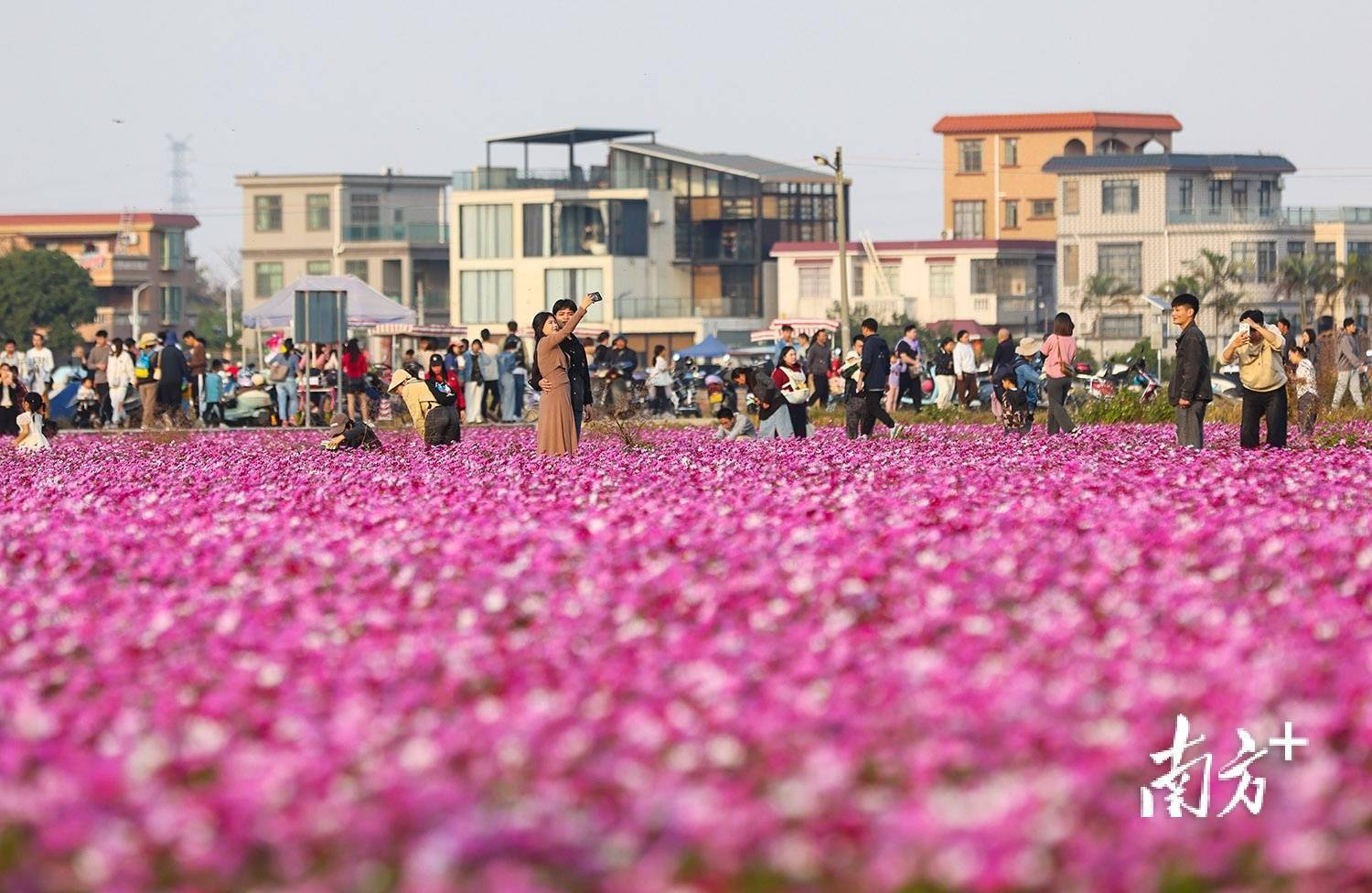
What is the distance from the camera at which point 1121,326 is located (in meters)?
94.2

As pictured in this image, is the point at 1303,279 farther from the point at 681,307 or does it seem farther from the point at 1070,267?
the point at 681,307

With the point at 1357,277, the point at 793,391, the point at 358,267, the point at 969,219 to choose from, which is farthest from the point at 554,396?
the point at 358,267

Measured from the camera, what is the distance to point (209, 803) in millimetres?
6043

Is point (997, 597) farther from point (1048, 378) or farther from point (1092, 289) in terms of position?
point (1092, 289)

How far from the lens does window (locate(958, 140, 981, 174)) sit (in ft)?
375

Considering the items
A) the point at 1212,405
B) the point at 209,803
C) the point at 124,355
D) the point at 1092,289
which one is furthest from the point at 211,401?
the point at 1092,289

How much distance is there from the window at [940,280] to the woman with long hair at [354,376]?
213 feet

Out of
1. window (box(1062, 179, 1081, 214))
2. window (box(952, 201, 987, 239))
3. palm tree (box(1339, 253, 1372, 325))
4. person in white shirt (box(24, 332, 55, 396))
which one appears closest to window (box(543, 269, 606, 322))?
window (box(1062, 179, 1081, 214))

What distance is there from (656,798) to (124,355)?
116ft

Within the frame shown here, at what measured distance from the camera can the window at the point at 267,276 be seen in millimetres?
122875

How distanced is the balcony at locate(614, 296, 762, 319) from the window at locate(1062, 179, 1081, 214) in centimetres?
1421

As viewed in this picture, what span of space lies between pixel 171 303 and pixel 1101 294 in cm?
6226

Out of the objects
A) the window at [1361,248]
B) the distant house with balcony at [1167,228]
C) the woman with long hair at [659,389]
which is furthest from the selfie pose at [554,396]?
the window at [1361,248]

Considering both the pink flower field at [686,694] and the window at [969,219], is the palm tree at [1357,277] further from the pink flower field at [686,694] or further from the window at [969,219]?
the pink flower field at [686,694]
